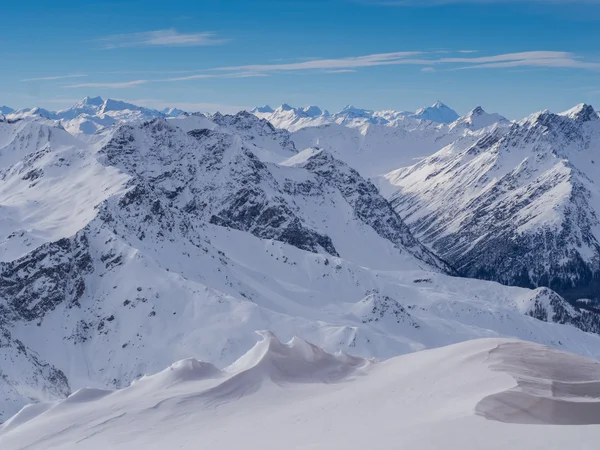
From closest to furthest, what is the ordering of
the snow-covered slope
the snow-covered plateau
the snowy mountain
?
the snow-covered slope, the snow-covered plateau, the snowy mountain

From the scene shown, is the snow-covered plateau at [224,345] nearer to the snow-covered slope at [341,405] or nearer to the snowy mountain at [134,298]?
the snow-covered slope at [341,405]

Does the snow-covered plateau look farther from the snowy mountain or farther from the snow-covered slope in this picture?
the snowy mountain

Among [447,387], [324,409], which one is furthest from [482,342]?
[324,409]

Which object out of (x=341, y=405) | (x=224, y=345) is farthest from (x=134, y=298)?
(x=341, y=405)

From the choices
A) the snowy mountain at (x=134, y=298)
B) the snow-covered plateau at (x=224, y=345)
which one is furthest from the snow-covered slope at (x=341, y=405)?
the snowy mountain at (x=134, y=298)

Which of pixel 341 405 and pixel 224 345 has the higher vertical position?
pixel 341 405

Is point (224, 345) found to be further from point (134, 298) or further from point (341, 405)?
point (341, 405)

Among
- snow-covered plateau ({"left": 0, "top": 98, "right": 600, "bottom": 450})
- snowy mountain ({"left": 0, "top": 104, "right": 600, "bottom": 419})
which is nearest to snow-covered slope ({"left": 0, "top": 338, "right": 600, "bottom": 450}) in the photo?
snow-covered plateau ({"left": 0, "top": 98, "right": 600, "bottom": 450})

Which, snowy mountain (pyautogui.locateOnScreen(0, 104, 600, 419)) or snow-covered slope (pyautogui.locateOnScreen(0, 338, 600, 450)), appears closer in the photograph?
snow-covered slope (pyautogui.locateOnScreen(0, 338, 600, 450))
